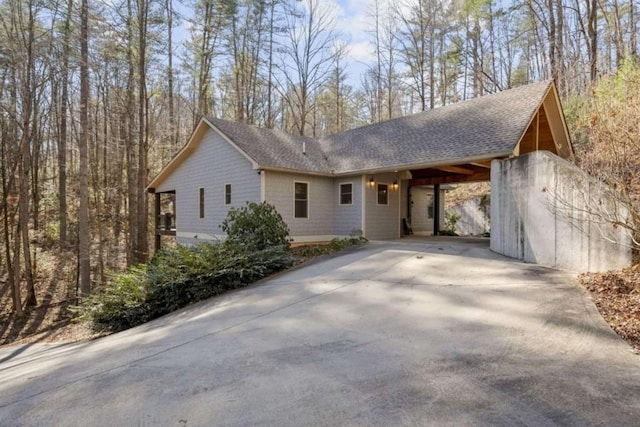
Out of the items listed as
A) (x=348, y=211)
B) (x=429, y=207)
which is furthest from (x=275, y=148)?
(x=429, y=207)

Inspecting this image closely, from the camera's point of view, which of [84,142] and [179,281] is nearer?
[179,281]

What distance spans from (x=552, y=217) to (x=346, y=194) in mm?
6829

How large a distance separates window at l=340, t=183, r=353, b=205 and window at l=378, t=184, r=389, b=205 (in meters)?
1.03

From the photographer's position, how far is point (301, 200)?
12227 mm

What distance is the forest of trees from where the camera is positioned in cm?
1155

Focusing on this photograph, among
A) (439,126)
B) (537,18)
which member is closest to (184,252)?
(439,126)

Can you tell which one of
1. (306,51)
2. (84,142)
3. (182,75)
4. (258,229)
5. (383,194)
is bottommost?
(258,229)

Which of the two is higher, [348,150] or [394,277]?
[348,150]

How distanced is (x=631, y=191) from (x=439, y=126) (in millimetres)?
7380

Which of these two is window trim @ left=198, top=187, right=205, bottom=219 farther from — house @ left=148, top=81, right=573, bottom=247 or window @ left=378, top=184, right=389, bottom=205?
window @ left=378, top=184, right=389, bottom=205

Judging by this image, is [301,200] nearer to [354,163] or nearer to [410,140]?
[354,163]

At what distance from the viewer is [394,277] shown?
6.85 meters

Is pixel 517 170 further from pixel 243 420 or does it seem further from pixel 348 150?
pixel 243 420

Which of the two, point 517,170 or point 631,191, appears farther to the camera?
point 517,170
